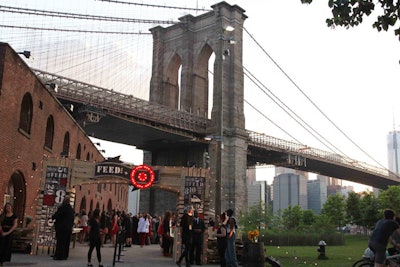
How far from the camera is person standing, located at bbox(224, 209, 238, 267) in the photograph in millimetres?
11719

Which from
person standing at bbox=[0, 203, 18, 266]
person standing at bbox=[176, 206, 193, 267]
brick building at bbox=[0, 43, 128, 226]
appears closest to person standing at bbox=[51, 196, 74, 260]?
person standing at bbox=[0, 203, 18, 266]

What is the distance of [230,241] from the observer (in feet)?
39.0

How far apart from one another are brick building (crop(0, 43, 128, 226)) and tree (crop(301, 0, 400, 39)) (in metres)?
9.72

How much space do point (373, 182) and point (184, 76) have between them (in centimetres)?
4416

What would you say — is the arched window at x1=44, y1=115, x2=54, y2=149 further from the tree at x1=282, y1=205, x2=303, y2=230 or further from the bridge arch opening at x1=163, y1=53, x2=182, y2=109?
the bridge arch opening at x1=163, y1=53, x2=182, y2=109

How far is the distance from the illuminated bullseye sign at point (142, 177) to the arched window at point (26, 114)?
615 cm

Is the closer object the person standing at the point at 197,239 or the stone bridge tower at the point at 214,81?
the person standing at the point at 197,239

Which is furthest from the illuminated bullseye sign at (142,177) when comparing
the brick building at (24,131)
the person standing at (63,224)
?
the person standing at (63,224)

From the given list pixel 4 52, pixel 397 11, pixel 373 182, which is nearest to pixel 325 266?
pixel 397 11

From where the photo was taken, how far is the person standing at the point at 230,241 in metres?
11.7

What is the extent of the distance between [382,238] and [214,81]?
41.7m

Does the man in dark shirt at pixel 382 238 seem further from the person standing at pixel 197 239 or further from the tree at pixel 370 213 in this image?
the tree at pixel 370 213

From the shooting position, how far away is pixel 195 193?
1559 cm

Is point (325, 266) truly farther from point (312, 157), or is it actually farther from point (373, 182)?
point (373, 182)
